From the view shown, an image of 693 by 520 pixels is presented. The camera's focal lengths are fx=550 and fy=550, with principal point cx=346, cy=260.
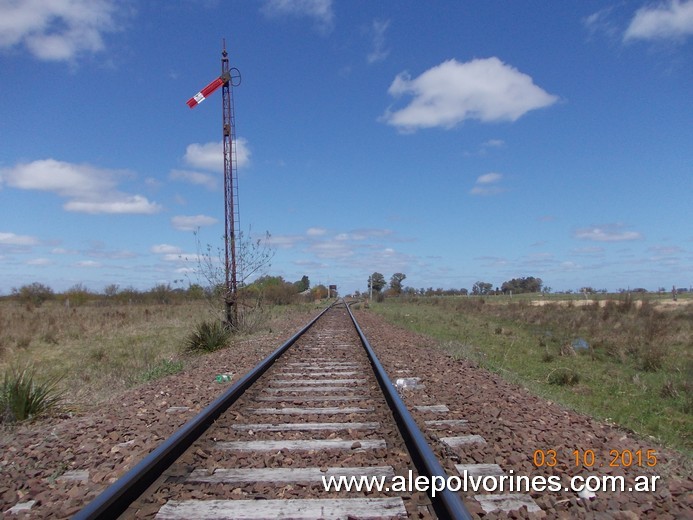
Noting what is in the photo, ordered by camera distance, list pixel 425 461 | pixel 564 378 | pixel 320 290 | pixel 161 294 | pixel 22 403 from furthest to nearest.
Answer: pixel 320 290 < pixel 161 294 < pixel 564 378 < pixel 22 403 < pixel 425 461

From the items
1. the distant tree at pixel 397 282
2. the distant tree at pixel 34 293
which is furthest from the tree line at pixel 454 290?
the distant tree at pixel 34 293

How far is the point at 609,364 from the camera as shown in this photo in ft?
45.1

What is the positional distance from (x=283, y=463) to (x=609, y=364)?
11638 mm

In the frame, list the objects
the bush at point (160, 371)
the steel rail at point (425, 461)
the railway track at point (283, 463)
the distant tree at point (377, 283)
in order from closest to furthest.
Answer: the steel rail at point (425, 461), the railway track at point (283, 463), the bush at point (160, 371), the distant tree at point (377, 283)

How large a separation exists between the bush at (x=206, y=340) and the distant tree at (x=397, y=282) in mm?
75727

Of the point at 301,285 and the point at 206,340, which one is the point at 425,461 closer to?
the point at 206,340

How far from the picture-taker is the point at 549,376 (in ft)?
36.7

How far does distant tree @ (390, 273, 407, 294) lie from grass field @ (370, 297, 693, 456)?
65064mm

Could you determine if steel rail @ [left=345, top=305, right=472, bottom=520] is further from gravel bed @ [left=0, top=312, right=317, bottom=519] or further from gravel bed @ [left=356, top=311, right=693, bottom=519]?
gravel bed @ [left=0, top=312, right=317, bottom=519]

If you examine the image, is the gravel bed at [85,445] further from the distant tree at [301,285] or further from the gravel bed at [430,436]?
the distant tree at [301,285]

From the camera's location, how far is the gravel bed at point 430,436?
150 inches

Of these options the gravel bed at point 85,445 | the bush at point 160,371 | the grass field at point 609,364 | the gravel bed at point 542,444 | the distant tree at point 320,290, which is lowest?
the grass field at point 609,364

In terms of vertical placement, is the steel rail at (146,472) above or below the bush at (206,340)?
below

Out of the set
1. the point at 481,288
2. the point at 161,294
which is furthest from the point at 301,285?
the point at 481,288
